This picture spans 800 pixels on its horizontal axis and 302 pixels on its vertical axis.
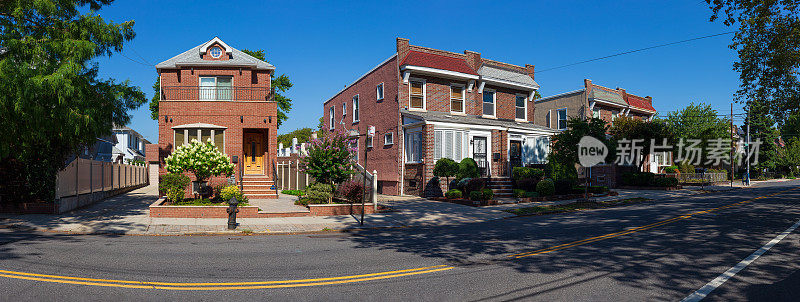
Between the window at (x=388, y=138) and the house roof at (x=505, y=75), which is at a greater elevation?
the house roof at (x=505, y=75)

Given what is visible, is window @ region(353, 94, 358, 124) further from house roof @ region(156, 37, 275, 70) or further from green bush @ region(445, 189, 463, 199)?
green bush @ region(445, 189, 463, 199)

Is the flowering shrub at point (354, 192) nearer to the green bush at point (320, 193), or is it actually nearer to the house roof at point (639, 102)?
the green bush at point (320, 193)

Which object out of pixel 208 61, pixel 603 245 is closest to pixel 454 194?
pixel 603 245

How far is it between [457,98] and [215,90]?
48.8 feet

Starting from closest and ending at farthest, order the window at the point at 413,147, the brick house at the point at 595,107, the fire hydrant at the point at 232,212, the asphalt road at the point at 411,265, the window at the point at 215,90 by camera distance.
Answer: the asphalt road at the point at 411,265
the fire hydrant at the point at 232,212
the window at the point at 215,90
the window at the point at 413,147
the brick house at the point at 595,107

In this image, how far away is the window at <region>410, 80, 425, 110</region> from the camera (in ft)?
86.4

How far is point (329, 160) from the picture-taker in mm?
17328

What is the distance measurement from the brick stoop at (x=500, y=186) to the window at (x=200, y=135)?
48.1 ft

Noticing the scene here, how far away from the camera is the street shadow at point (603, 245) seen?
6898 millimetres

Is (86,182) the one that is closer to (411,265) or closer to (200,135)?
(200,135)

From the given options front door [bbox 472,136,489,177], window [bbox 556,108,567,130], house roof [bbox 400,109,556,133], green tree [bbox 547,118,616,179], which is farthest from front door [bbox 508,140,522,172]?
window [bbox 556,108,567,130]

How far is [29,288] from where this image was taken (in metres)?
5.93

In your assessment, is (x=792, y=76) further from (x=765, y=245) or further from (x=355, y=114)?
(x=355, y=114)

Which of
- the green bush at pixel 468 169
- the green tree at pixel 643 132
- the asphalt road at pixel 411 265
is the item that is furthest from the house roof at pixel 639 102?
the asphalt road at pixel 411 265
